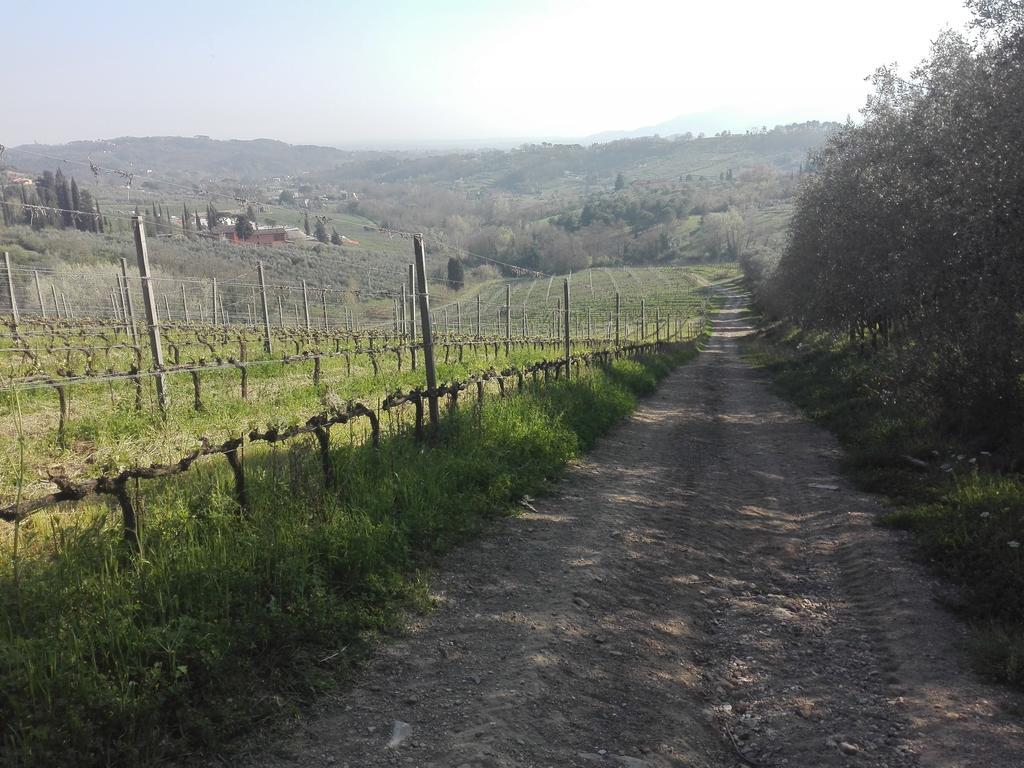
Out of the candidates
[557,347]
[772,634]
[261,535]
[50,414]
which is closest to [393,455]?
[261,535]

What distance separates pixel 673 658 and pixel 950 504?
5.15 metres

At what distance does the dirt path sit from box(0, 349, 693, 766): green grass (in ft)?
1.39

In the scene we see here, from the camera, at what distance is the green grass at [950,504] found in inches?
224

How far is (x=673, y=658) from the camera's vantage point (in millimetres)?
5348

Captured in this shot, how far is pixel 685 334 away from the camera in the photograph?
62.8 metres

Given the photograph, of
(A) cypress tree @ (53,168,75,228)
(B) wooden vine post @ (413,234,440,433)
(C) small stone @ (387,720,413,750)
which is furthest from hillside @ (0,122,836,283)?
(C) small stone @ (387,720,413,750)

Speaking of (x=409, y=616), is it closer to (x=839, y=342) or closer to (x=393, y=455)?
(x=393, y=455)

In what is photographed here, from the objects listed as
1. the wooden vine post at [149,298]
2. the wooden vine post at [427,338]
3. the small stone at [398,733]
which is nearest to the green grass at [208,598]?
the small stone at [398,733]

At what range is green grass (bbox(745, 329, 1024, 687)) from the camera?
5.69m

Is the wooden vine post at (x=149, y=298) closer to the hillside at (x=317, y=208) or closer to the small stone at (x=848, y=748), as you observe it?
the hillside at (x=317, y=208)

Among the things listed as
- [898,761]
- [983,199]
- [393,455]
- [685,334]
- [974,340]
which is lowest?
[685,334]

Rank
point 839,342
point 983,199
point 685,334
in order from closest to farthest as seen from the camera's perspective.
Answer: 1. point 983,199
2. point 839,342
3. point 685,334

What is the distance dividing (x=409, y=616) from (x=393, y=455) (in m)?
3.28

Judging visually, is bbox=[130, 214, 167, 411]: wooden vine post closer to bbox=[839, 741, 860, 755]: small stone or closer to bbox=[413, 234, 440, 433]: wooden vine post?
bbox=[413, 234, 440, 433]: wooden vine post
